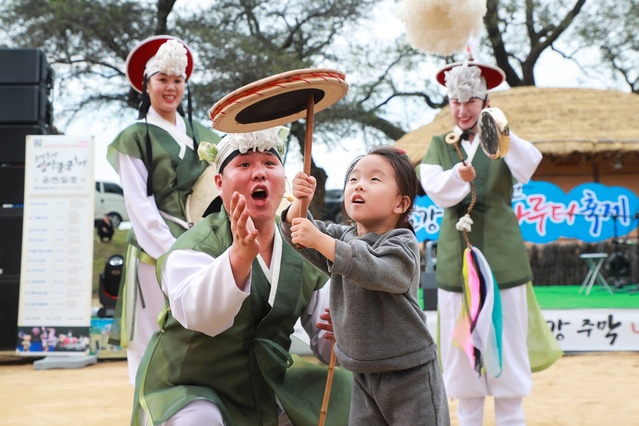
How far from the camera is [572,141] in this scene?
39.7 feet

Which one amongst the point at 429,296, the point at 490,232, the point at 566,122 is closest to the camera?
the point at 490,232

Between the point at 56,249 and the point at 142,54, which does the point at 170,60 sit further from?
the point at 56,249

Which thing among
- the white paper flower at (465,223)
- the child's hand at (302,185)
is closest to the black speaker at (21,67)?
the white paper flower at (465,223)

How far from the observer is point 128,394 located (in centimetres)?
525

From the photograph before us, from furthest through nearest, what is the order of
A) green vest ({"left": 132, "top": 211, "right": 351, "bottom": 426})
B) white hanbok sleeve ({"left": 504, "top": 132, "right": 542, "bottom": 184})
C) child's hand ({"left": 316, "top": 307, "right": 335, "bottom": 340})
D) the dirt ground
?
the dirt ground
white hanbok sleeve ({"left": 504, "top": 132, "right": 542, "bottom": 184})
child's hand ({"left": 316, "top": 307, "right": 335, "bottom": 340})
green vest ({"left": 132, "top": 211, "right": 351, "bottom": 426})

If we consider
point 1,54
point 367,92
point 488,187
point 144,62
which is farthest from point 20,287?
point 367,92

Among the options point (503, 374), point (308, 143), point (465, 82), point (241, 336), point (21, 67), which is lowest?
point (503, 374)

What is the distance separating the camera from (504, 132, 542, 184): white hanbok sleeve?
376cm

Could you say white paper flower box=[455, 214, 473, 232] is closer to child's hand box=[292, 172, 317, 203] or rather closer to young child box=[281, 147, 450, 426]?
young child box=[281, 147, 450, 426]

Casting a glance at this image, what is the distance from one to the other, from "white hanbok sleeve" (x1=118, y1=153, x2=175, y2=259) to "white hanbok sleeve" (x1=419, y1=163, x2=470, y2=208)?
1.30 m

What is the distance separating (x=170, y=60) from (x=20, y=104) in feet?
12.6

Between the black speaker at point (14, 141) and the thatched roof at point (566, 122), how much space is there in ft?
23.1

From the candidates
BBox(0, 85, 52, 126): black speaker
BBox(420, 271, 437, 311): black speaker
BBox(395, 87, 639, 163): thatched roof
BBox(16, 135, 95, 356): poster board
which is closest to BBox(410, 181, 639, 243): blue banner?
BBox(395, 87, 639, 163): thatched roof

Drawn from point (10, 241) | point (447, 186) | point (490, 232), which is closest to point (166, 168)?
point (447, 186)
